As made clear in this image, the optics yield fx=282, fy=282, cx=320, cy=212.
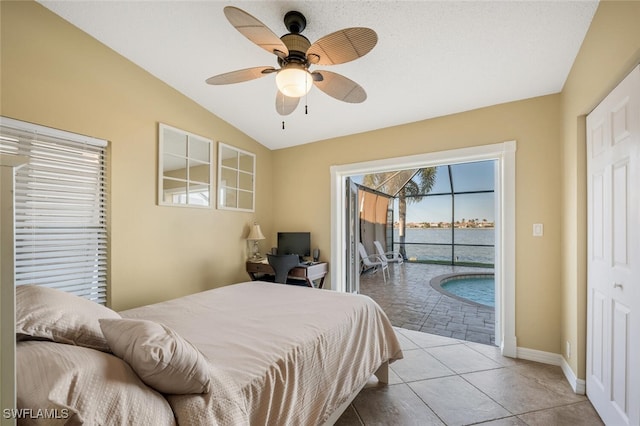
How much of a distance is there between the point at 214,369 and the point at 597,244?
2451 millimetres

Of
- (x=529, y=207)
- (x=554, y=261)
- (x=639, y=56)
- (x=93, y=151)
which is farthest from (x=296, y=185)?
(x=639, y=56)

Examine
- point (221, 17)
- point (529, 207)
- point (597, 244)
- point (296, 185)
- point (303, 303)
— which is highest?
point (221, 17)

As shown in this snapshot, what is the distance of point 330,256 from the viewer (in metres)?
3.84

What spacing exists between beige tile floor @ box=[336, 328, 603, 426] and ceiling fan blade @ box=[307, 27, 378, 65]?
2292 millimetres

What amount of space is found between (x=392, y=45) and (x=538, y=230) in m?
2.12

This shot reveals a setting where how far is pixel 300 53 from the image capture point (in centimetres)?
178

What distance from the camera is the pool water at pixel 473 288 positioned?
538cm

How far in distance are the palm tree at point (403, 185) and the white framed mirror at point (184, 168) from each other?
4974 millimetres

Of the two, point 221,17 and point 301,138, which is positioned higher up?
point 221,17

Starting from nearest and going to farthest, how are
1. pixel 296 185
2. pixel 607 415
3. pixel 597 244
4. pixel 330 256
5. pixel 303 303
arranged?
pixel 607 415 → pixel 597 244 → pixel 303 303 → pixel 330 256 → pixel 296 185

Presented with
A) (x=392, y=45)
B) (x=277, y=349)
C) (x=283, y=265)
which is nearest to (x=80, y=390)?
(x=277, y=349)

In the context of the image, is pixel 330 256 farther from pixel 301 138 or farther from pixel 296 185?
pixel 301 138

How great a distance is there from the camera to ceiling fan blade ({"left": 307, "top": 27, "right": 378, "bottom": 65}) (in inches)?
57.2

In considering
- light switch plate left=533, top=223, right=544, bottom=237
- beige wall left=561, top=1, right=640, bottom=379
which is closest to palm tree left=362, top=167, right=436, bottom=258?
light switch plate left=533, top=223, right=544, bottom=237
